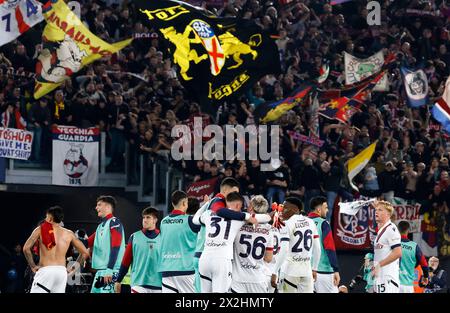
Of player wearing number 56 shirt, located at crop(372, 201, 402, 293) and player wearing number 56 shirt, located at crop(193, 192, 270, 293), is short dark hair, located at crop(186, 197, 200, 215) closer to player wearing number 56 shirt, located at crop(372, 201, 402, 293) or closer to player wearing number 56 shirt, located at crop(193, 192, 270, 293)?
player wearing number 56 shirt, located at crop(193, 192, 270, 293)

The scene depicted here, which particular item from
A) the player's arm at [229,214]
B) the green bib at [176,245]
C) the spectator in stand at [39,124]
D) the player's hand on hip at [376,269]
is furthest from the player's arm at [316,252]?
the spectator in stand at [39,124]

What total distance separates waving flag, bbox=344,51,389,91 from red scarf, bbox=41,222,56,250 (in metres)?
14.0

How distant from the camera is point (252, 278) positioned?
20.8 meters

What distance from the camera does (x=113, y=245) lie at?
22266mm

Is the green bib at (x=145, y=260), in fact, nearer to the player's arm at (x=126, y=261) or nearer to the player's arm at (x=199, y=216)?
the player's arm at (x=126, y=261)

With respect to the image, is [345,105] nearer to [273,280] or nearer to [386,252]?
[386,252]

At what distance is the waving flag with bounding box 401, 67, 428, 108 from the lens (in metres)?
34.1

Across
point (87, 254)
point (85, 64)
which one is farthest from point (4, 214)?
point (87, 254)

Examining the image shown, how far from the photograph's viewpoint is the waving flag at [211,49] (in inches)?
1146

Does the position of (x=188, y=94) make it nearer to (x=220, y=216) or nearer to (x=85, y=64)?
(x=85, y=64)

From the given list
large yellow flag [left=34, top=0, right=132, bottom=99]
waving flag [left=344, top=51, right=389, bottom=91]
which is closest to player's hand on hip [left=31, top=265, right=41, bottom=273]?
large yellow flag [left=34, top=0, right=132, bottom=99]

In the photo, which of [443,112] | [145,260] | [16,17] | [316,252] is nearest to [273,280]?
[145,260]

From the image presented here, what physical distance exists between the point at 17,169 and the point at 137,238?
351 inches

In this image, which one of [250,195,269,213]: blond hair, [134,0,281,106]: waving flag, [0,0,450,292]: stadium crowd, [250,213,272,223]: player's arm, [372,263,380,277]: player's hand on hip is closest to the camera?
[250,213,272,223]: player's arm
